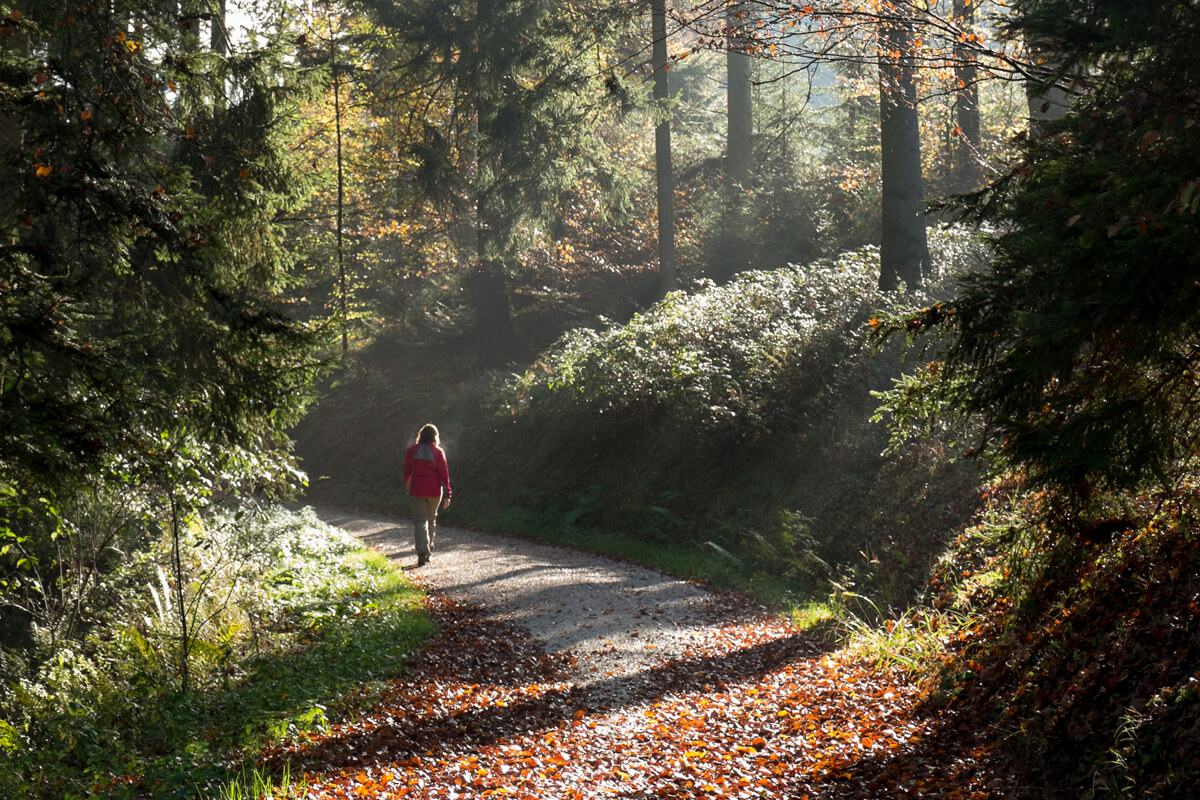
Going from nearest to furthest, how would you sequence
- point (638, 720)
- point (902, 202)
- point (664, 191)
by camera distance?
point (638, 720) < point (902, 202) < point (664, 191)

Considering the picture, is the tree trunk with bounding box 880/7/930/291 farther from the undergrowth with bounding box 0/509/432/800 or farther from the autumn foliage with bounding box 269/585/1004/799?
the undergrowth with bounding box 0/509/432/800

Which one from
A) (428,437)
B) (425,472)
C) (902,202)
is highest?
(902,202)

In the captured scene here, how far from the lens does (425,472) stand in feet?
44.5

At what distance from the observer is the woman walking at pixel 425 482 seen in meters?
13.5

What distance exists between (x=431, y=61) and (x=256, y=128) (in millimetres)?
13296

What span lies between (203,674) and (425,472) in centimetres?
599

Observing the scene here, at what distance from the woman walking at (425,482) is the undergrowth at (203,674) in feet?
6.85

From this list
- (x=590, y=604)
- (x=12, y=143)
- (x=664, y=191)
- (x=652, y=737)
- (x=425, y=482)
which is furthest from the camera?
(x=664, y=191)

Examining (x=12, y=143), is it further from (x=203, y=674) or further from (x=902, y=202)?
(x=902, y=202)

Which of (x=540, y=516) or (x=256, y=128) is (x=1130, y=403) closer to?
(x=256, y=128)

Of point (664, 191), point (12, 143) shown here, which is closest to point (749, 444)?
point (664, 191)

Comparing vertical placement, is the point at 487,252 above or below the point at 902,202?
above

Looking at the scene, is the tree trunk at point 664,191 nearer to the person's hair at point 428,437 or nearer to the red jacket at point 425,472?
the person's hair at point 428,437

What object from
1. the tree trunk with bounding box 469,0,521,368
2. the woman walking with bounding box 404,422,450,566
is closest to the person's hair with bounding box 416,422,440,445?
the woman walking with bounding box 404,422,450,566
